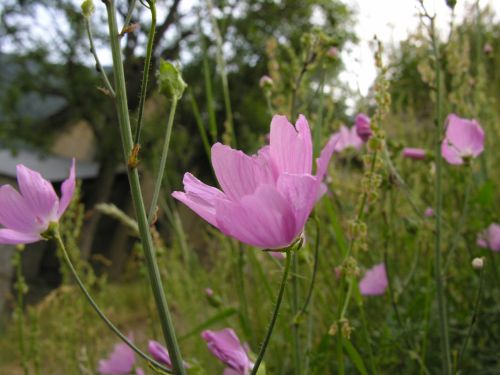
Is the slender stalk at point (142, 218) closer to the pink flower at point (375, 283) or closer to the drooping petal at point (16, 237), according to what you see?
the drooping petal at point (16, 237)

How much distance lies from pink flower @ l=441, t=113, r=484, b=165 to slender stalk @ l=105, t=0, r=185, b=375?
640 mm

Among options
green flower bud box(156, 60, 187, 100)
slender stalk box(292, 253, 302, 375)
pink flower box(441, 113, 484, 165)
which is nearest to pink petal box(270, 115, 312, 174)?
green flower bud box(156, 60, 187, 100)

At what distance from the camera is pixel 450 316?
106cm

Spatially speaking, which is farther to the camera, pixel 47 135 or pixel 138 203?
pixel 47 135

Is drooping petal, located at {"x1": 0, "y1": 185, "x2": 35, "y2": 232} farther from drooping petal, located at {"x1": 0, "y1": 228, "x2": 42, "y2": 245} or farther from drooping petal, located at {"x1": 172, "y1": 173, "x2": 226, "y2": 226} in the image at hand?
drooping petal, located at {"x1": 172, "y1": 173, "x2": 226, "y2": 226}

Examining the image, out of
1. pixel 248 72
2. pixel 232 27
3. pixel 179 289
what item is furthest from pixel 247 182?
pixel 248 72

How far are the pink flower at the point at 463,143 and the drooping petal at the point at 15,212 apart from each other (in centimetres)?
65

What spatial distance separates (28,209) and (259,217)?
0.23 m

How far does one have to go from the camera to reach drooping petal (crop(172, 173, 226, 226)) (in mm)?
353

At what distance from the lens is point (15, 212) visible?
46 centimetres

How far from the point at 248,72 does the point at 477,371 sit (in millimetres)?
8604

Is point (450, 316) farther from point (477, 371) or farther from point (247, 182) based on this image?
point (247, 182)

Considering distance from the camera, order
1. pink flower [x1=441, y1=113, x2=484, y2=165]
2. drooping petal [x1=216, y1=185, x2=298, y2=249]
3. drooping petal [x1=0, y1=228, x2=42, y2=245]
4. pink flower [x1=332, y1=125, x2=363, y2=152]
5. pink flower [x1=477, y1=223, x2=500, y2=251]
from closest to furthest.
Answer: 1. drooping petal [x1=216, y1=185, x2=298, y2=249]
2. drooping petal [x1=0, y1=228, x2=42, y2=245]
3. pink flower [x1=441, y1=113, x2=484, y2=165]
4. pink flower [x1=477, y1=223, x2=500, y2=251]
5. pink flower [x1=332, y1=125, x2=363, y2=152]

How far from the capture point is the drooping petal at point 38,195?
46cm
